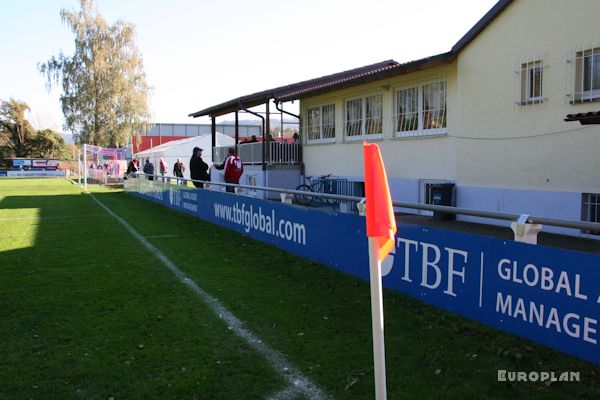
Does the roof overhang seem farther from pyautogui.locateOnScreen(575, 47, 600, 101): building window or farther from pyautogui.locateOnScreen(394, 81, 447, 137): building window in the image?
pyautogui.locateOnScreen(575, 47, 600, 101): building window

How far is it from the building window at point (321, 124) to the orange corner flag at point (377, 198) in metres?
17.0

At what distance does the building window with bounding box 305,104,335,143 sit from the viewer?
1994cm

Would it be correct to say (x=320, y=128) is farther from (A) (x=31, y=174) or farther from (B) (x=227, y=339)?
(A) (x=31, y=174)

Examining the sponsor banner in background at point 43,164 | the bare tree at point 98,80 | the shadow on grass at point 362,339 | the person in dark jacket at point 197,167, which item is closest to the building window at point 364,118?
the person in dark jacket at point 197,167

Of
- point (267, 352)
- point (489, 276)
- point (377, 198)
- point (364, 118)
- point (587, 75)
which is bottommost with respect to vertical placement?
point (267, 352)

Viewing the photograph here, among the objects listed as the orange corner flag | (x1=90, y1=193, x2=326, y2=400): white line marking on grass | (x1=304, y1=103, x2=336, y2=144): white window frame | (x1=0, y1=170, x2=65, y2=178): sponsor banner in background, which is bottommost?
(x1=90, y1=193, x2=326, y2=400): white line marking on grass

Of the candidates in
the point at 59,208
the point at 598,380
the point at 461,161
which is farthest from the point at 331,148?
the point at 598,380

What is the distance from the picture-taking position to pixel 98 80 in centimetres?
4281

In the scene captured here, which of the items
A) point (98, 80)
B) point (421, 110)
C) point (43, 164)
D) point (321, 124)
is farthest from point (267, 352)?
point (43, 164)

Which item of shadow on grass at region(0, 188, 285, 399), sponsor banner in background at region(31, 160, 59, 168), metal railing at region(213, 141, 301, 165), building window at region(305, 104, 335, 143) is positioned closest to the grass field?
shadow on grass at region(0, 188, 285, 399)

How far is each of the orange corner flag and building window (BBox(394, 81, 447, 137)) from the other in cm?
1223

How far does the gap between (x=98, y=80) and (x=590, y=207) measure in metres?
40.0

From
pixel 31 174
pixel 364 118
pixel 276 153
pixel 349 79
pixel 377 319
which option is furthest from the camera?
pixel 31 174

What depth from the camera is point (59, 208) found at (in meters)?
18.7
